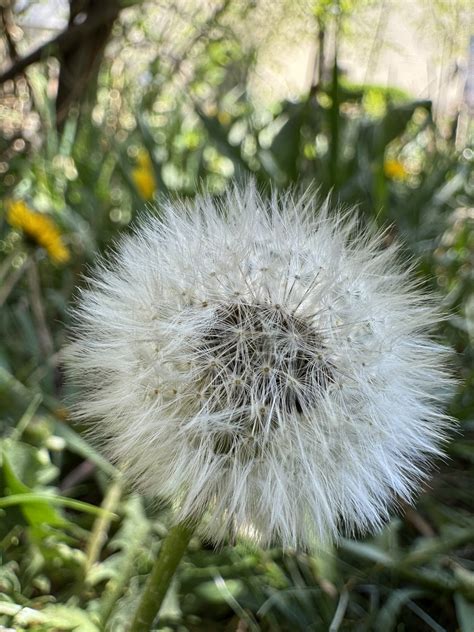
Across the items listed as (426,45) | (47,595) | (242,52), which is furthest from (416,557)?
(242,52)

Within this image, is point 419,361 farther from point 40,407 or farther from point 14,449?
point 40,407

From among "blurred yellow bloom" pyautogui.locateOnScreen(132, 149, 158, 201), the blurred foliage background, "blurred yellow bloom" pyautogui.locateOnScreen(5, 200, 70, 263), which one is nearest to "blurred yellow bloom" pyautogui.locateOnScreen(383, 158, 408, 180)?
the blurred foliage background

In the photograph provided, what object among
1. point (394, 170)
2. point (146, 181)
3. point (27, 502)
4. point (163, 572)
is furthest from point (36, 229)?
point (394, 170)

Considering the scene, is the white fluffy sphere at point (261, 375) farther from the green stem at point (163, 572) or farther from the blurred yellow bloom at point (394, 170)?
the blurred yellow bloom at point (394, 170)

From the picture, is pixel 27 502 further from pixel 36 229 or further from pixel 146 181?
pixel 146 181

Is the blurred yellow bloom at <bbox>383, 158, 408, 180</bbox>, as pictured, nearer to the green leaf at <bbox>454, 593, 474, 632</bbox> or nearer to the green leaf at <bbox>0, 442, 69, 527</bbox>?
the green leaf at <bbox>454, 593, 474, 632</bbox>

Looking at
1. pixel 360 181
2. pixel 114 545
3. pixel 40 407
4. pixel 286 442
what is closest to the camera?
pixel 286 442
